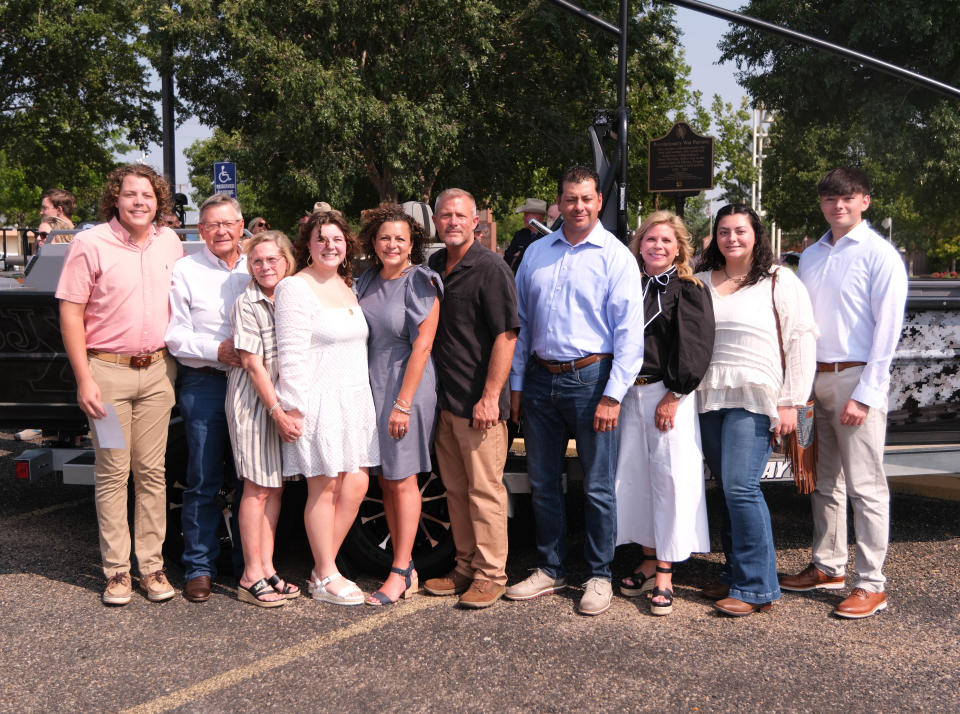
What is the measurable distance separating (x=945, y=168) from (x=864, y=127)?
186 cm

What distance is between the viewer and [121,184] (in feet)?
14.0

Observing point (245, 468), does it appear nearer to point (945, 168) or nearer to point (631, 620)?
point (631, 620)

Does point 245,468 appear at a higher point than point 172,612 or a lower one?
higher

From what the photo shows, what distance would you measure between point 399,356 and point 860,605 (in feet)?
7.68

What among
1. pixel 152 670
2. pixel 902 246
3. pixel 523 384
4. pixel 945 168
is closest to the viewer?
pixel 152 670

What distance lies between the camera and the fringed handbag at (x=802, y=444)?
4109 millimetres

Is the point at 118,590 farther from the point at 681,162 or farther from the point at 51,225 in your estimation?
the point at 681,162

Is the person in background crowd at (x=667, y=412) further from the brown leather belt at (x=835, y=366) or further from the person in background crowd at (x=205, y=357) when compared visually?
the person in background crowd at (x=205, y=357)

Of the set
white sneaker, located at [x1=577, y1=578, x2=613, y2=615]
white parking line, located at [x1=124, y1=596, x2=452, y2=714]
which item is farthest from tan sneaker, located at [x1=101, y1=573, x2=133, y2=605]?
white sneaker, located at [x1=577, y1=578, x2=613, y2=615]

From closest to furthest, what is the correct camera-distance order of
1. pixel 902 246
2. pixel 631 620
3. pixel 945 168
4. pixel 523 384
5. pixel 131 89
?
pixel 631 620, pixel 523 384, pixel 945 168, pixel 131 89, pixel 902 246

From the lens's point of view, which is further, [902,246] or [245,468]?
[902,246]

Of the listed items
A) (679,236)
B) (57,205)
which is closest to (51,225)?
(57,205)

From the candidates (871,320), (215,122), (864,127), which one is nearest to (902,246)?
(864,127)

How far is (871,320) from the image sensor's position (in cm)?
411
